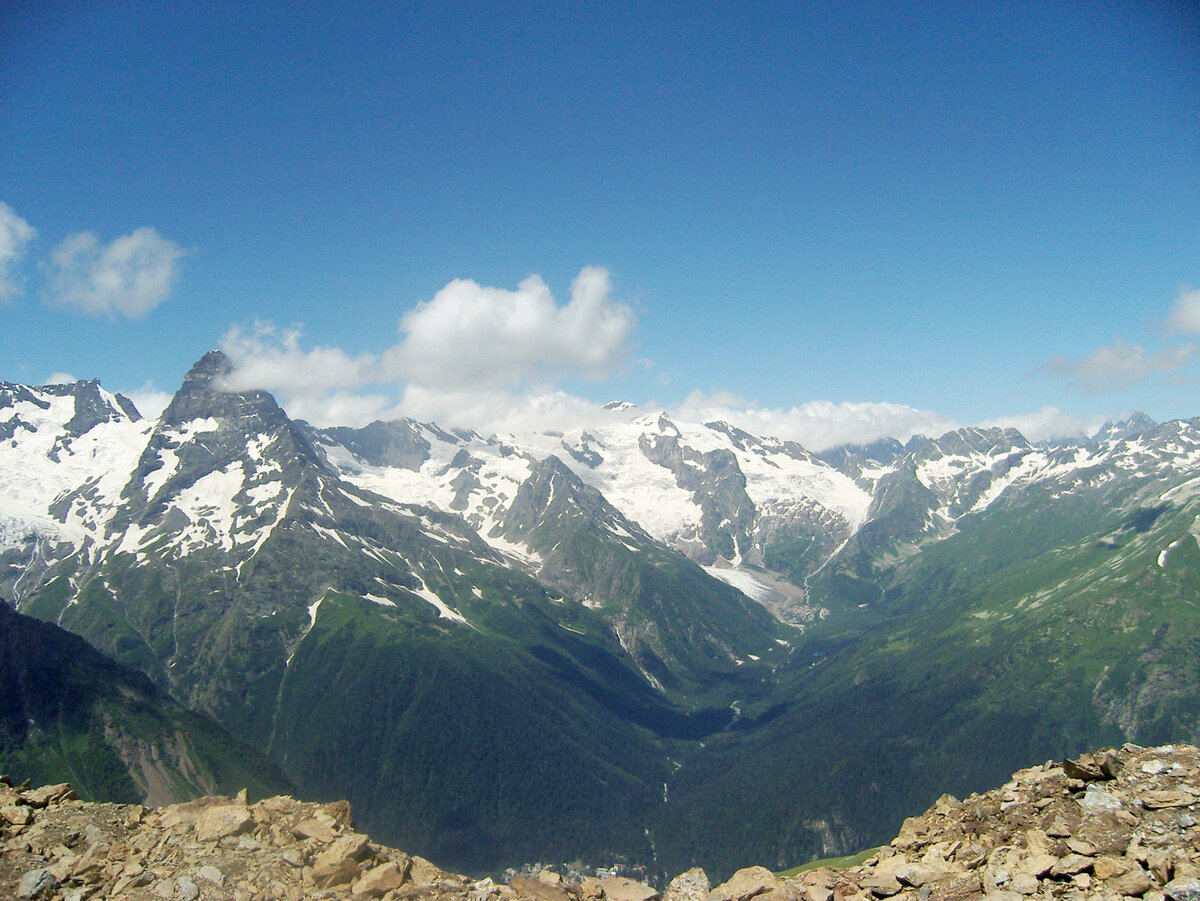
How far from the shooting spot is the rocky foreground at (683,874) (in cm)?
2141

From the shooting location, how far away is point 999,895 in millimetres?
20484

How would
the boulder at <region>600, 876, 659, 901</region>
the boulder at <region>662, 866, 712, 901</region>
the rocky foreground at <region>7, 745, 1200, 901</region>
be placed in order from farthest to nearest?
the boulder at <region>662, 866, 712, 901</region> < the boulder at <region>600, 876, 659, 901</region> < the rocky foreground at <region>7, 745, 1200, 901</region>

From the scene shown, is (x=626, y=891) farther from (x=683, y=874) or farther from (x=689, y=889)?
(x=683, y=874)

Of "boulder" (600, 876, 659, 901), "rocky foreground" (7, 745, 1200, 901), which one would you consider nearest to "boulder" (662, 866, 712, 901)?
"rocky foreground" (7, 745, 1200, 901)

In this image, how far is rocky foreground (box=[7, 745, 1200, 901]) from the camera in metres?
21.4

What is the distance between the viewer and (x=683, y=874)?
2556cm

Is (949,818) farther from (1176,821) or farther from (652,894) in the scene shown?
(652,894)

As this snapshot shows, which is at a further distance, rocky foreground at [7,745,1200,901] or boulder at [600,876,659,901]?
boulder at [600,876,659,901]

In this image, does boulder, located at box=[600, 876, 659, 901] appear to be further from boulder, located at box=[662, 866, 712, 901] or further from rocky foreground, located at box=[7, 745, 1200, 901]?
boulder, located at box=[662, 866, 712, 901]

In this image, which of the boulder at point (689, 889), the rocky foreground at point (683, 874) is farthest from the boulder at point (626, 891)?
the boulder at point (689, 889)

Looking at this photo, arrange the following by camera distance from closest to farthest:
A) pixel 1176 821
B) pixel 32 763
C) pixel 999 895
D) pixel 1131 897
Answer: pixel 1131 897 < pixel 999 895 < pixel 1176 821 < pixel 32 763

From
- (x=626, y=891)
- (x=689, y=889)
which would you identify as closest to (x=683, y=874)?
(x=626, y=891)

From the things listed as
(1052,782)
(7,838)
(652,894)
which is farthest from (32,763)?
(1052,782)

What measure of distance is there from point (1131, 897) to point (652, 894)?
53.7 feet
